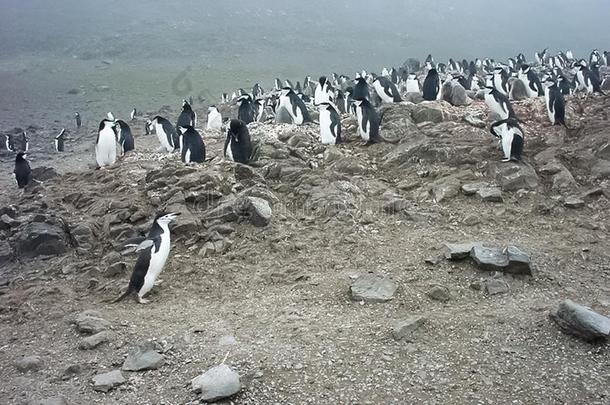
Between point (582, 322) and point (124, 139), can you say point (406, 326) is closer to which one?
point (582, 322)

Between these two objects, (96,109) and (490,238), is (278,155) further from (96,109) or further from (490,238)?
(96,109)

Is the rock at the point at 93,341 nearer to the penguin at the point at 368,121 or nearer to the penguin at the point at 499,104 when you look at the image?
the penguin at the point at 368,121

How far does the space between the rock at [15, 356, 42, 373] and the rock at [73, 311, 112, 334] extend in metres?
0.46

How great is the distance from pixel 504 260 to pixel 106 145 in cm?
740

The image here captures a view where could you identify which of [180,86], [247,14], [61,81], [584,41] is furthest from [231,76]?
[584,41]

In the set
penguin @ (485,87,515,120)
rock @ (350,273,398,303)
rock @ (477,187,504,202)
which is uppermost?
penguin @ (485,87,515,120)

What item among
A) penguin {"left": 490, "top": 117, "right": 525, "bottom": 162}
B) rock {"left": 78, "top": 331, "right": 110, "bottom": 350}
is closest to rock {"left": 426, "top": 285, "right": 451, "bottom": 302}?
rock {"left": 78, "top": 331, "right": 110, "bottom": 350}

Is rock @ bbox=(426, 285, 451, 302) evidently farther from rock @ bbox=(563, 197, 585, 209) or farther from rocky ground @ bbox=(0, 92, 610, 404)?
rock @ bbox=(563, 197, 585, 209)

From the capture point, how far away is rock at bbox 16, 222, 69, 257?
6711 mm

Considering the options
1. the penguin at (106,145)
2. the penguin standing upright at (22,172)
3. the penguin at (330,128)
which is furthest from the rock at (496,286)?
the penguin standing upright at (22,172)

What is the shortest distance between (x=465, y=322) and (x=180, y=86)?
80.2 feet

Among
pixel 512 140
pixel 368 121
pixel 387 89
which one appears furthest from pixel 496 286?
pixel 387 89

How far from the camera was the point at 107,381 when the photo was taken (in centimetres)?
427

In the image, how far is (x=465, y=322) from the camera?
4.74 meters
